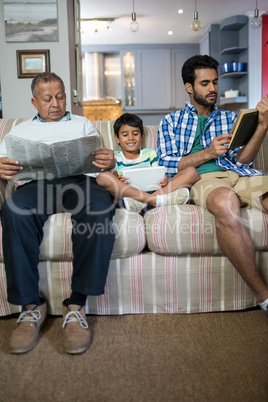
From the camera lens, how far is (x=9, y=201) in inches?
55.4

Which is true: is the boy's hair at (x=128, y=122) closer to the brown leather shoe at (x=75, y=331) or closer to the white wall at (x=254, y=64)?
the brown leather shoe at (x=75, y=331)

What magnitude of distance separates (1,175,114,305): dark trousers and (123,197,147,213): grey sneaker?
17 cm

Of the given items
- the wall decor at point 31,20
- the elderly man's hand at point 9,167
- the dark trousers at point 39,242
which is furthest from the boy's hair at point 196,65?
the wall decor at point 31,20

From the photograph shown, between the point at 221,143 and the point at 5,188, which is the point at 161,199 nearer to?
the point at 221,143

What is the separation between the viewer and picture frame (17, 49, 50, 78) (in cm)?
334

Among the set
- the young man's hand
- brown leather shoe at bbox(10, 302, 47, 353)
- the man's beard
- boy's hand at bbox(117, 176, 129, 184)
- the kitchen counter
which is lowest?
brown leather shoe at bbox(10, 302, 47, 353)

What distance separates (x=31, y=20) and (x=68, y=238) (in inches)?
105

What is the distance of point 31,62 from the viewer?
11.0ft

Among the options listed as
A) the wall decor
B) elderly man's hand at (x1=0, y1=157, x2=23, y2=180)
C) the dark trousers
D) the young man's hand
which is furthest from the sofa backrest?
the wall decor

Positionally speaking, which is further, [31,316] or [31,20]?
[31,20]

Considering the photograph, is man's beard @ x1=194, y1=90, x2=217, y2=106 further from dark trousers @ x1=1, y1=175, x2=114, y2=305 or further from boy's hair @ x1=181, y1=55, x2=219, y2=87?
dark trousers @ x1=1, y1=175, x2=114, y2=305

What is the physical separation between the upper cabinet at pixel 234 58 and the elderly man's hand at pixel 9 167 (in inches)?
189

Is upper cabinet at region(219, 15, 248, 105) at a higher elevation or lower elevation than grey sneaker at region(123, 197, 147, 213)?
higher

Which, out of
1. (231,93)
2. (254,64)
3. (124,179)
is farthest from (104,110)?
(124,179)
